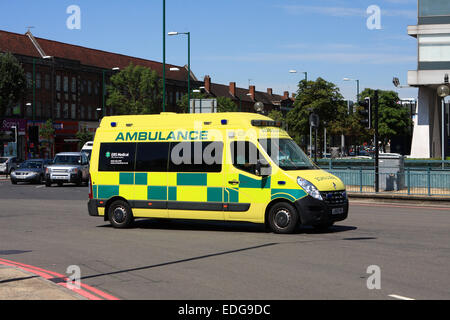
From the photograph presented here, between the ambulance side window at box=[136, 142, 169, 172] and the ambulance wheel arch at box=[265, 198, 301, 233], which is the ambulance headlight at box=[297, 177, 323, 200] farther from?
the ambulance side window at box=[136, 142, 169, 172]

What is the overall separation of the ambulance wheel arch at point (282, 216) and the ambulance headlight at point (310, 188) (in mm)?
443

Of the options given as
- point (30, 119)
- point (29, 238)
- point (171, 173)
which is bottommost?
point (29, 238)

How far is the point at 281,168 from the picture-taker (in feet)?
44.7

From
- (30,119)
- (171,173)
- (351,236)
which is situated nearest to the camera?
(351,236)

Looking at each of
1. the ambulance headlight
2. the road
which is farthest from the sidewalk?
the ambulance headlight

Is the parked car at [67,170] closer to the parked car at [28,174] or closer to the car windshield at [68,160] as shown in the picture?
the car windshield at [68,160]

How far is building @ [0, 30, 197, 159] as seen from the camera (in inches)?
2975

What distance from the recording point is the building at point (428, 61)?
40.0m

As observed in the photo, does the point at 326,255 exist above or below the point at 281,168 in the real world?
below

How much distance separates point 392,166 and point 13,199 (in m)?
14.7

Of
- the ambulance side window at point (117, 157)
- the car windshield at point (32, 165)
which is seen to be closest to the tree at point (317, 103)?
the car windshield at point (32, 165)

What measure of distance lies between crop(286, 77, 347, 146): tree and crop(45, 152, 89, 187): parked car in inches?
910
